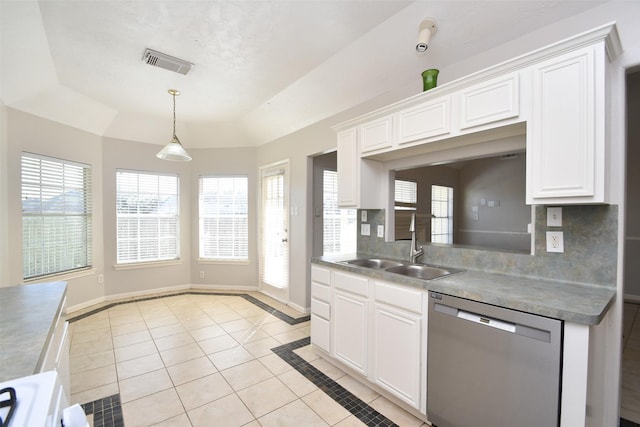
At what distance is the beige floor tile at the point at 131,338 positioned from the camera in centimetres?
302

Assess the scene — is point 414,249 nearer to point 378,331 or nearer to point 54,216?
point 378,331

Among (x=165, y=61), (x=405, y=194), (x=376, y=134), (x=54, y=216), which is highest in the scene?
(x=165, y=61)

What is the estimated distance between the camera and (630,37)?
1.54 meters

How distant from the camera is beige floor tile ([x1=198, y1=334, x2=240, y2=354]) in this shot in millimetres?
2887

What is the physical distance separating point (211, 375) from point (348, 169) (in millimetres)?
2181

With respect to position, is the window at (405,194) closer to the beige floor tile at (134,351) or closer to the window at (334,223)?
the window at (334,223)

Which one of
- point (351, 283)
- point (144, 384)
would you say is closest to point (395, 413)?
point (351, 283)

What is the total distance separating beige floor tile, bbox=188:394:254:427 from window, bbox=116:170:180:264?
348 cm

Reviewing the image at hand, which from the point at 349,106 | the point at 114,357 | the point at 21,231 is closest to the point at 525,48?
the point at 349,106

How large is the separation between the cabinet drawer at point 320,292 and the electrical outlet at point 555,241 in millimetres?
1648

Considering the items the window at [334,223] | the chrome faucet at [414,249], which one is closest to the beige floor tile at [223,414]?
the chrome faucet at [414,249]

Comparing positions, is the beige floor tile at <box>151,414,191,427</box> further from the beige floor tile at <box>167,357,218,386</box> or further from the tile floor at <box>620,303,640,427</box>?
the tile floor at <box>620,303,640,427</box>

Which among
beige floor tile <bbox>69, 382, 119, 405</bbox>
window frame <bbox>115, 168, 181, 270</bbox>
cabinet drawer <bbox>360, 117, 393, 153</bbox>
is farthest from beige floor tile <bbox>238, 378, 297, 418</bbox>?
window frame <bbox>115, 168, 181, 270</bbox>

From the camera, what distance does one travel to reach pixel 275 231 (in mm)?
4539
